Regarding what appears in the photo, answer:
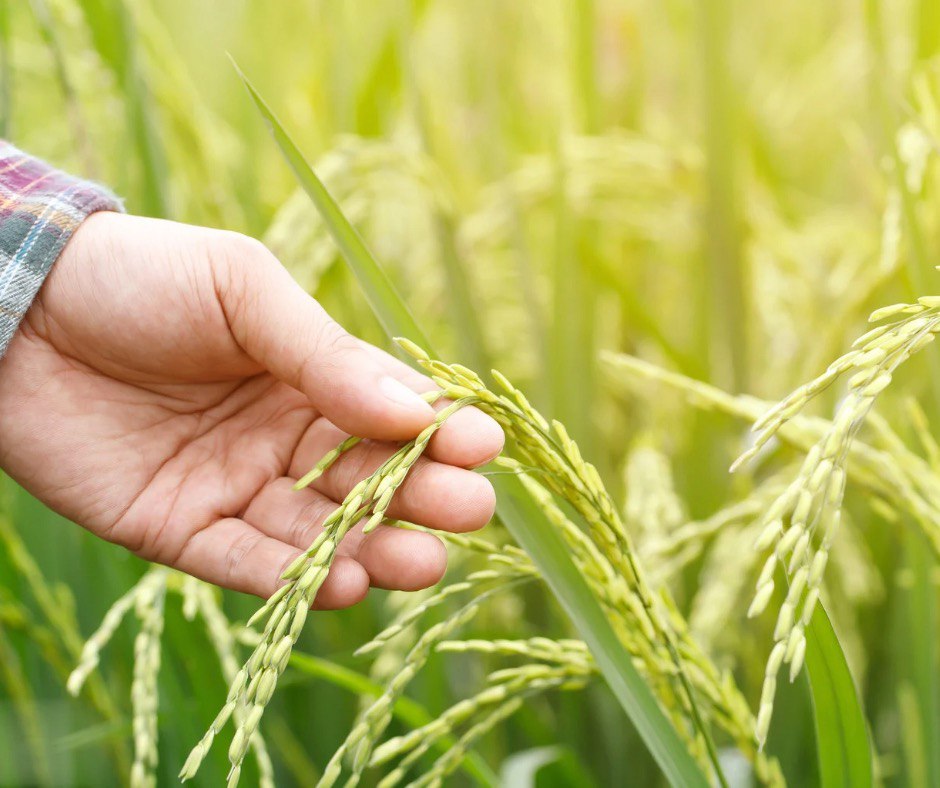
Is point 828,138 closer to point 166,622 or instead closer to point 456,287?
point 456,287

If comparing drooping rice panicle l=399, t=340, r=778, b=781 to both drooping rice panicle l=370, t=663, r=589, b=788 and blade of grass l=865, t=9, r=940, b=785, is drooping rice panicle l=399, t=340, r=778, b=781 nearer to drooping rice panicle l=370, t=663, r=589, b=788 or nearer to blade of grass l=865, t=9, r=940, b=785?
drooping rice panicle l=370, t=663, r=589, b=788

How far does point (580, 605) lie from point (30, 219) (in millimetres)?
589

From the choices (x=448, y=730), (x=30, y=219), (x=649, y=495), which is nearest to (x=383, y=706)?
(x=448, y=730)

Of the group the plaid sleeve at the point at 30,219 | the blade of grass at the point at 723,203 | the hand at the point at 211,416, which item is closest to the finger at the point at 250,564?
the hand at the point at 211,416

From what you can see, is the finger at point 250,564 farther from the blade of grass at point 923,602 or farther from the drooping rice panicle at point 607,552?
the blade of grass at point 923,602

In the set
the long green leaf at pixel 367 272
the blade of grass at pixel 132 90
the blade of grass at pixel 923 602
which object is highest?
the blade of grass at pixel 132 90

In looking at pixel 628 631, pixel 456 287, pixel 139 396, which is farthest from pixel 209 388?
pixel 628 631

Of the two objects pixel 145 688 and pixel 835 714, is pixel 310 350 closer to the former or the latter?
pixel 145 688

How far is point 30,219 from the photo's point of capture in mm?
802

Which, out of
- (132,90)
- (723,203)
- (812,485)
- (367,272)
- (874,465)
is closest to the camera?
(812,485)

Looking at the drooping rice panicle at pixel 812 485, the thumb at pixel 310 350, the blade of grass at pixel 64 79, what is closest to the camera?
the drooping rice panicle at pixel 812 485

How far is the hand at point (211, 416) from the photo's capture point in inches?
25.6

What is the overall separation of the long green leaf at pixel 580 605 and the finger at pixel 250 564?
14cm

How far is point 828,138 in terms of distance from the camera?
209cm
